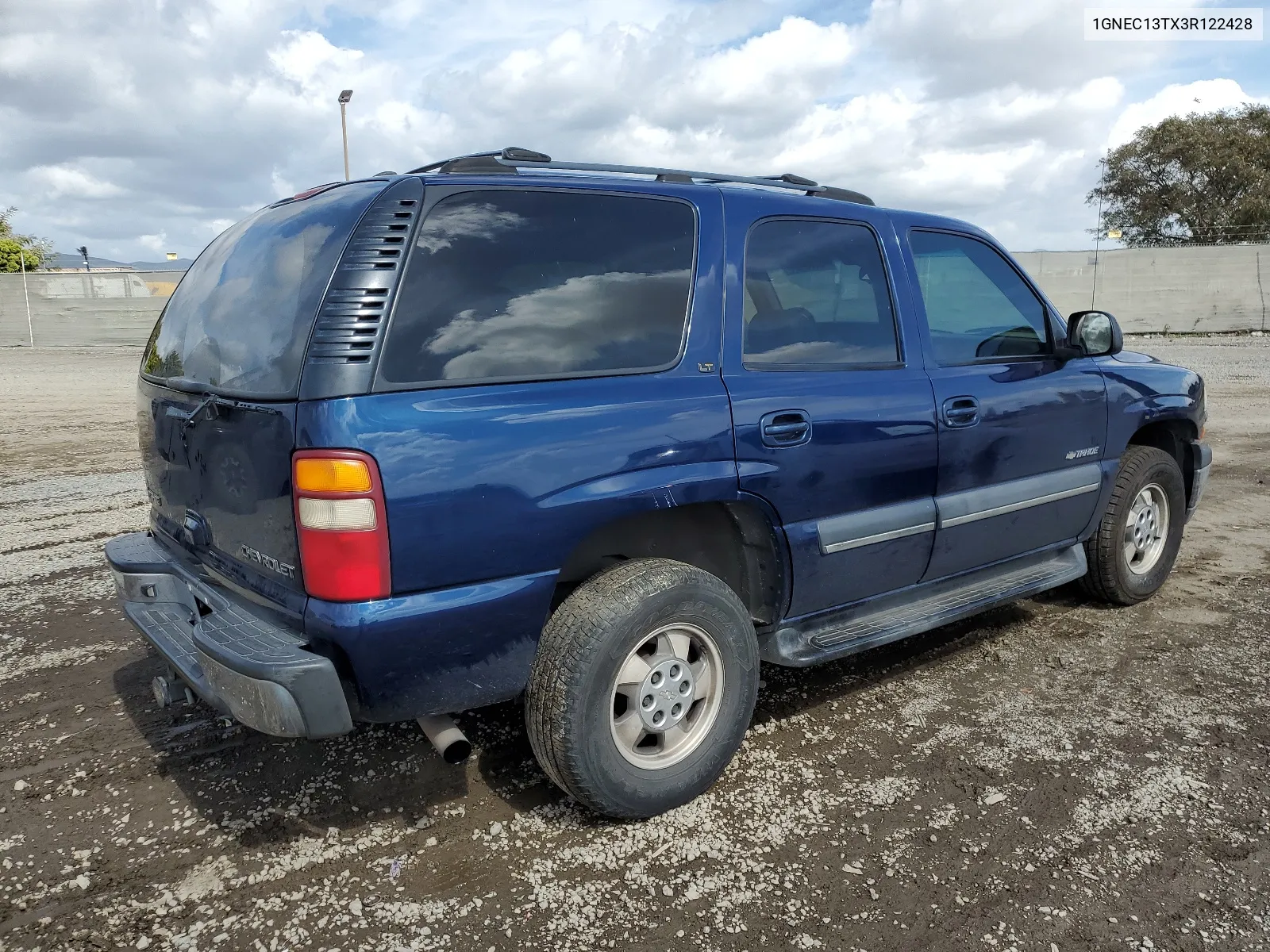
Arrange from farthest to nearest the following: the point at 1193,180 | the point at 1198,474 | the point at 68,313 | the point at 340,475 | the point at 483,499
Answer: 1. the point at 1193,180
2. the point at 68,313
3. the point at 1198,474
4. the point at 483,499
5. the point at 340,475

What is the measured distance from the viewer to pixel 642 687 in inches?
110

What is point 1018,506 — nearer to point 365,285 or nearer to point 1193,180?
point 365,285

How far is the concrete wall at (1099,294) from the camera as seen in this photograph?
25.3 metres

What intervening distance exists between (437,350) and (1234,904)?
2555 millimetres

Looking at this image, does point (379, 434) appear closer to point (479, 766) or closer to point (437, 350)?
point (437, 350)

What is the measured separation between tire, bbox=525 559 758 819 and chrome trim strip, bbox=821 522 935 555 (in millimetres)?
377

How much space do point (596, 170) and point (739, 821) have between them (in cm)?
213

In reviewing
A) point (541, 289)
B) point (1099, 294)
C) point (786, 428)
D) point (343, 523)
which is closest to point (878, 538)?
point (786, 428)

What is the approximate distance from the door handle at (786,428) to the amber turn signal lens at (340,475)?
126 cm

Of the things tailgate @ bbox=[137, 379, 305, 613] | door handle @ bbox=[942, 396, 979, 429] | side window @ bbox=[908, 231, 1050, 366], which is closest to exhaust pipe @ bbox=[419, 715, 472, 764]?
tailgate @ bbox=[137, 379, 305, 613]

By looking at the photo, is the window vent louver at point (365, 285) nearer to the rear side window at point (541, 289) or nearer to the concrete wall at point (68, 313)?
the rear side window at point (541, 289)

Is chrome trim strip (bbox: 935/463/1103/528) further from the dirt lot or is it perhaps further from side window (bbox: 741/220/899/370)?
the dirt lot

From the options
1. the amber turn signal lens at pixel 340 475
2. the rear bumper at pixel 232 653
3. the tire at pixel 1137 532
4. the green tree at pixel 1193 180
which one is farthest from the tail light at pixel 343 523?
the green tree at pixel 1193 180

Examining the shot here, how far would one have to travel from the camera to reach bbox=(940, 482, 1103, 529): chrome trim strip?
3568mm
